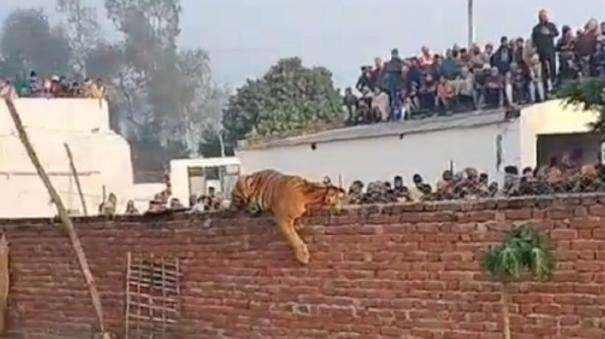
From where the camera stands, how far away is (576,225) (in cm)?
902

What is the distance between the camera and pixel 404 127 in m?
19.5

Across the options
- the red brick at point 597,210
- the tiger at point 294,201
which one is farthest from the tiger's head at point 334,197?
the red brick at point 597,210

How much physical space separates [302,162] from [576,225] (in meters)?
13.8

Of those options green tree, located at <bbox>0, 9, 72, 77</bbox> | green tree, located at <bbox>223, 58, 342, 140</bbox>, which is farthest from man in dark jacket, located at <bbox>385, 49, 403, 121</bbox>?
green tree, located at <bbox>0, 9, 72, 77</bbox>

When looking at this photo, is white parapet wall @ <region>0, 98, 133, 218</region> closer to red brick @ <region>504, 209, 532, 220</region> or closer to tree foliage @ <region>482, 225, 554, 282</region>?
red brick @ <region>504, 209, 532, 220</region>

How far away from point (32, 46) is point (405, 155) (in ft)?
135

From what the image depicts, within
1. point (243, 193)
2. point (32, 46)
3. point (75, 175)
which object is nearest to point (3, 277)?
point (243, 193)

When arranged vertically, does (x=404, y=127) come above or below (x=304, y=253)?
above

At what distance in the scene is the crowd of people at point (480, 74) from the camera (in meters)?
16.2

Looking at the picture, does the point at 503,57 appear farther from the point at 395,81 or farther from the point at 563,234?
the point at 563,234

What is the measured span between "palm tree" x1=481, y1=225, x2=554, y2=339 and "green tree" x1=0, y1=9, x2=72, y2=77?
48.7 m

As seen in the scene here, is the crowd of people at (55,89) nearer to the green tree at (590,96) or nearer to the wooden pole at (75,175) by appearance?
the wooden pole at (75,175)

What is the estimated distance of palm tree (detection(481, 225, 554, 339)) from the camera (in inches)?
349

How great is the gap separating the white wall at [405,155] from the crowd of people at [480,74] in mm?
581
